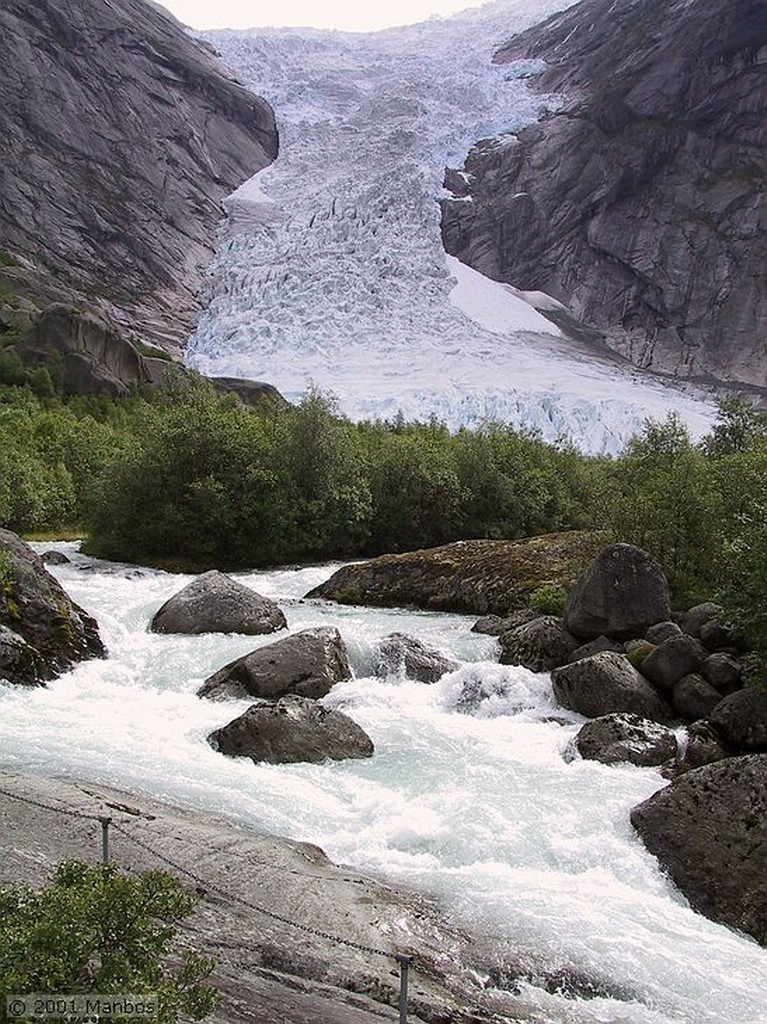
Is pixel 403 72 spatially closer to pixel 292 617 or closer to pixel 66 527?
pixel 66 527

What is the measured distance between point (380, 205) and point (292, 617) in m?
108

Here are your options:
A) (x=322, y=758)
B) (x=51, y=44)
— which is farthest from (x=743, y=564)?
(x=51, y=44)

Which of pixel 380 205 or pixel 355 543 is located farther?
pixel 380 205

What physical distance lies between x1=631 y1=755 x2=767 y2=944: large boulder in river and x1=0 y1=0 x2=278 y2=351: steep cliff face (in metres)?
98.9

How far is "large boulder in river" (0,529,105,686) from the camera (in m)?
17.1

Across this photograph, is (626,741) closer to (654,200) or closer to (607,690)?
(607,690)

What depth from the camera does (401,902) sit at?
9539mm

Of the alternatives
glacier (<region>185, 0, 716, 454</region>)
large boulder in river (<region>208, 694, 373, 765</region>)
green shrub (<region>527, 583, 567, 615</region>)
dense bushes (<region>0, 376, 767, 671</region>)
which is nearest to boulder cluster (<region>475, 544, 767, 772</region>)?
green shrub (<region>527, 583, 567, 615</region>)

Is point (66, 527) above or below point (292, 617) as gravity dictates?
below

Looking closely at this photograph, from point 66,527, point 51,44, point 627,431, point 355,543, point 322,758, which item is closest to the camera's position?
point 322,758

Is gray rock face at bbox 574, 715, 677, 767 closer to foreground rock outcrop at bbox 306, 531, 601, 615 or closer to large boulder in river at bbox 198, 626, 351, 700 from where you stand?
large boulder in river at bbox 198, 626, 351, 700

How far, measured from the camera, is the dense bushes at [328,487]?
2523 centimetres

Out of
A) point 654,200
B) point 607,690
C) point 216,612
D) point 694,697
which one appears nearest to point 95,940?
point 607,690

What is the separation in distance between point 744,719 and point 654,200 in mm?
125781
